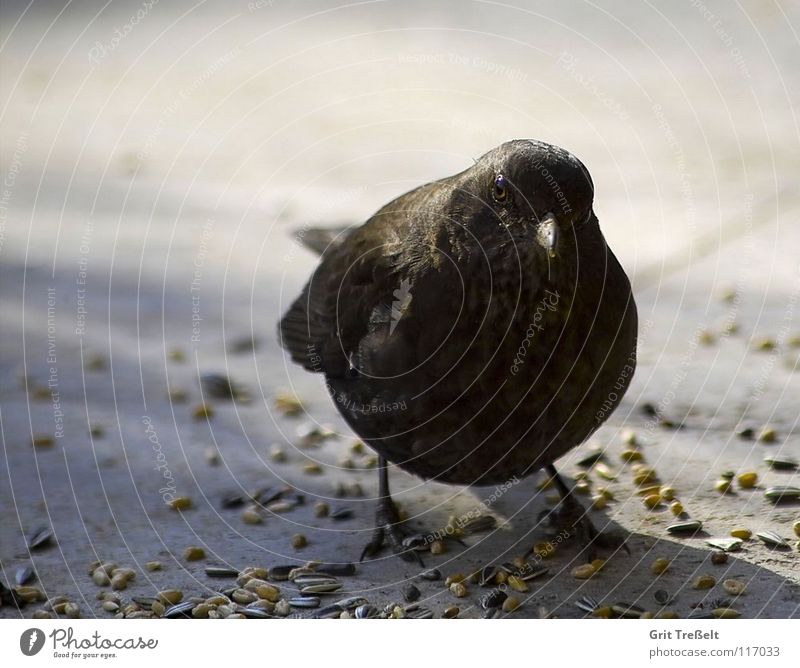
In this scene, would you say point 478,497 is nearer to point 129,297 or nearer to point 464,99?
point 129,297

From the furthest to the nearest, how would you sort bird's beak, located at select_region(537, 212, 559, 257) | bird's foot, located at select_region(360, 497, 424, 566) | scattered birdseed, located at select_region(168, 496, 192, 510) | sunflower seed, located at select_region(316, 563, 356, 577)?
1. scattered birdseed, located at select_region(168, 496, 192, 510)
2. bird's foot, located at select_region(360, 497, 424, 566)
3. sunflower seed, located at select_region(316, 563, 356, 577)
4. bird's beak, located at select_region(537, 212, 559, 257)

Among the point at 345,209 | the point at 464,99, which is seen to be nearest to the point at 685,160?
the point at 464,99

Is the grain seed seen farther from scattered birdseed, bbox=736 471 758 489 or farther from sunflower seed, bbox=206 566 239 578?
sunflower seed, bbox=206 566 239 578

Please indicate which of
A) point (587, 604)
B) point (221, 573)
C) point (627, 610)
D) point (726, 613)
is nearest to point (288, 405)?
point (221, 573)

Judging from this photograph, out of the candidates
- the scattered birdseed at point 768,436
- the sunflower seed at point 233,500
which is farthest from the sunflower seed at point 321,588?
the scattered birdseed at point 768,436

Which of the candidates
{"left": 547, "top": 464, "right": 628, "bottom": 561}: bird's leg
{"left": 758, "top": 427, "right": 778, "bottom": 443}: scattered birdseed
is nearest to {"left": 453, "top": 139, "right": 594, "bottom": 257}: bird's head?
{"left": 547, "top": 464, "right": 628, "bottom": 561}: bird's leg

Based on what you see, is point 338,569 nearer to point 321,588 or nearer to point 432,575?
point 321,588

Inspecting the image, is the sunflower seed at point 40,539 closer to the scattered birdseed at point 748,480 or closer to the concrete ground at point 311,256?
the concrete ground at point 311,256
